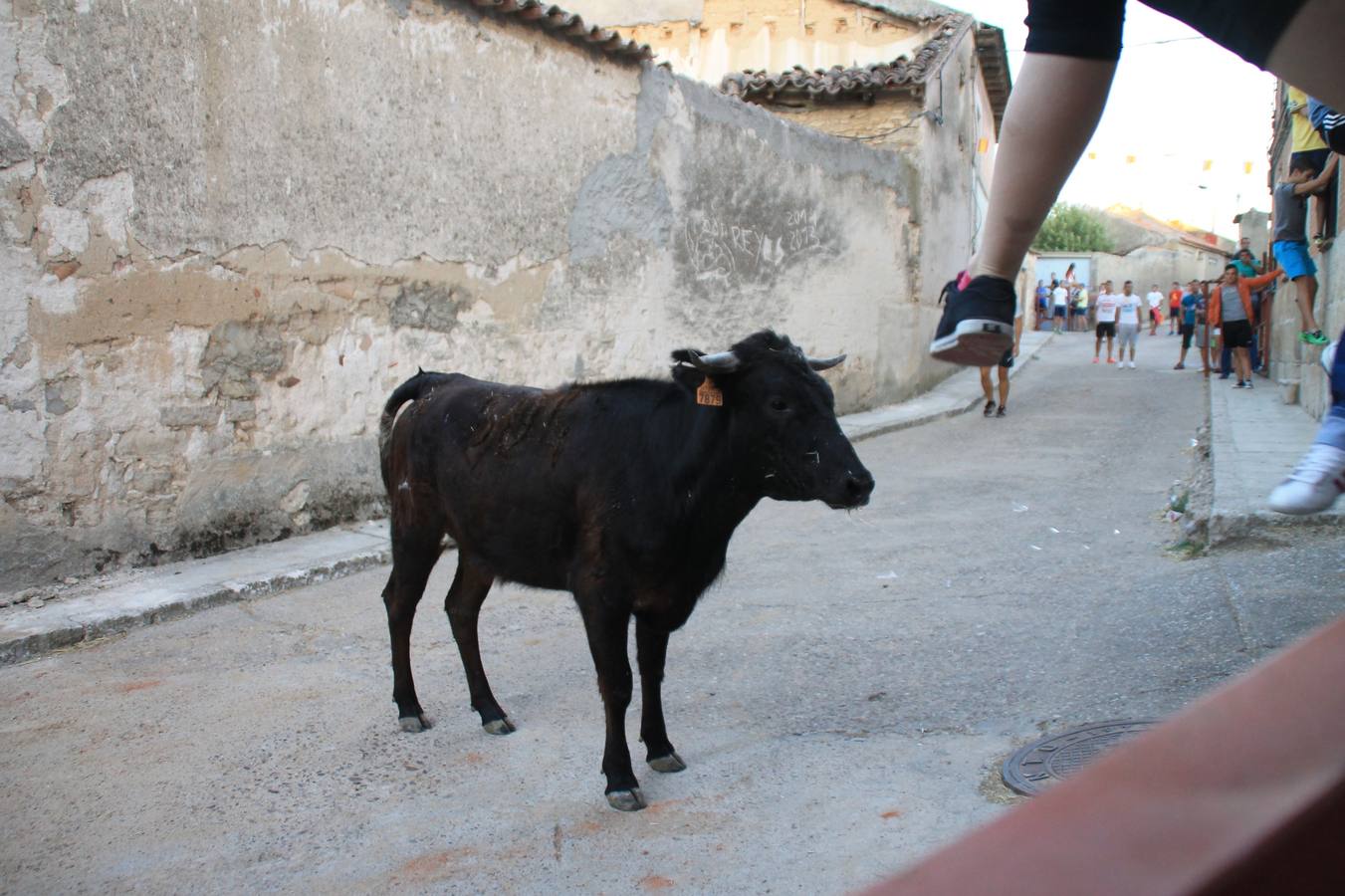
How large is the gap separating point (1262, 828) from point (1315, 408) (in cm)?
1100

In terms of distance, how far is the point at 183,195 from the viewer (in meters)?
6.91

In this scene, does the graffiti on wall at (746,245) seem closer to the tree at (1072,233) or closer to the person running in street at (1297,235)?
the person running in street at (1297,235)

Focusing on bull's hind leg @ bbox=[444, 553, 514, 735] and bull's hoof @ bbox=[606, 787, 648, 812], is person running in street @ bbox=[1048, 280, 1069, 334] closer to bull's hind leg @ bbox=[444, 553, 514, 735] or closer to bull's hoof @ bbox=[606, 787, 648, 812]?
bull's hind leg @ bbox=[444, 553, 514, 735]

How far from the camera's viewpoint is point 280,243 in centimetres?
751

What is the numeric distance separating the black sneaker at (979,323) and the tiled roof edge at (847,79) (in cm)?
1477

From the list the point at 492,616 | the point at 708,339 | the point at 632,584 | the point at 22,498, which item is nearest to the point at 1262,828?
the point at 632,584

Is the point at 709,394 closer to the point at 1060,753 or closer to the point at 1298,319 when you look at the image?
the point at 1060,753

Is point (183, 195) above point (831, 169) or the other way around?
the other way around

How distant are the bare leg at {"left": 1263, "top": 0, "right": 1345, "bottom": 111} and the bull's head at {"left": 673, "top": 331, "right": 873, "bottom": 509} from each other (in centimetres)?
224

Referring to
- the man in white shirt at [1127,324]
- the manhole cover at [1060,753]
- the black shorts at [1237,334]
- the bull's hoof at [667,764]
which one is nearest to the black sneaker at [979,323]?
the manhole cover at [1060,753]

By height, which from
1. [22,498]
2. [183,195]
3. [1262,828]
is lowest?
[22,498]

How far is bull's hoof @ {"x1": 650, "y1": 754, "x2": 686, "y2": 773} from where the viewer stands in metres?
3.96

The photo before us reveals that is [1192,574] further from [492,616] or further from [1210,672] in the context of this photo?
[492,616]

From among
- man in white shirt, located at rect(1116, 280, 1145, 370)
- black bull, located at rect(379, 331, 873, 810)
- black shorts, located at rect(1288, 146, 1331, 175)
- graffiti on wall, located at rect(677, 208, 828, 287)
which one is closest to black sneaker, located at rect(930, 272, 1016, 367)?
black bull, located at rect(379, 331, 873, 810)
